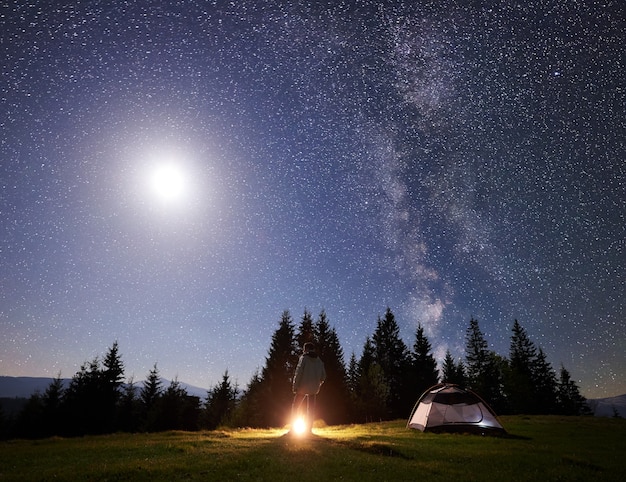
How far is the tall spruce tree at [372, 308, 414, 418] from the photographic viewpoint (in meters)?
57.4

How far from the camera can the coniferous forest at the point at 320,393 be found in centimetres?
4672

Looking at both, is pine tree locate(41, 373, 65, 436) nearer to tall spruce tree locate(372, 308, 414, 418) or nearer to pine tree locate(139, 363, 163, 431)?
pine tree locate(139, 363, 163, 431)

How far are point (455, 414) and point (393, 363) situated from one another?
45.7m

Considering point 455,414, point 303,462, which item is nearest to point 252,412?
point 455,414

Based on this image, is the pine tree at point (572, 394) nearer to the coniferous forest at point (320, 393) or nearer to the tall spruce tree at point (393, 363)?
the coniferous forest at point (320, 393)

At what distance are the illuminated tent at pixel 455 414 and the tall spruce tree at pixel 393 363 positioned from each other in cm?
3802

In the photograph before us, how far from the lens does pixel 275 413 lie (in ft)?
140

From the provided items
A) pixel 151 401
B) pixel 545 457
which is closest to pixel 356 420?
pixel 151 401

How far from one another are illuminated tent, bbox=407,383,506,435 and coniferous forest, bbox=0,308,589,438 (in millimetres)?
27004

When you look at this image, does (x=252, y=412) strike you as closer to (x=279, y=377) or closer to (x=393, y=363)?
(x=279, y=377)

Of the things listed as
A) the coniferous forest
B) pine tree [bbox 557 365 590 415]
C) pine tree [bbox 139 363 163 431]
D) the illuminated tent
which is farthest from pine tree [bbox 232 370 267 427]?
pine tree [bbox 557 365 590 415]

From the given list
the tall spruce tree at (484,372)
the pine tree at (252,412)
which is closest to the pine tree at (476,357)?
the tall spruce tree at (484,372)

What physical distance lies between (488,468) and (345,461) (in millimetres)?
3898

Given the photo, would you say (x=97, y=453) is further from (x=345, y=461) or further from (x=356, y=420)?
(x=356, y=420)
